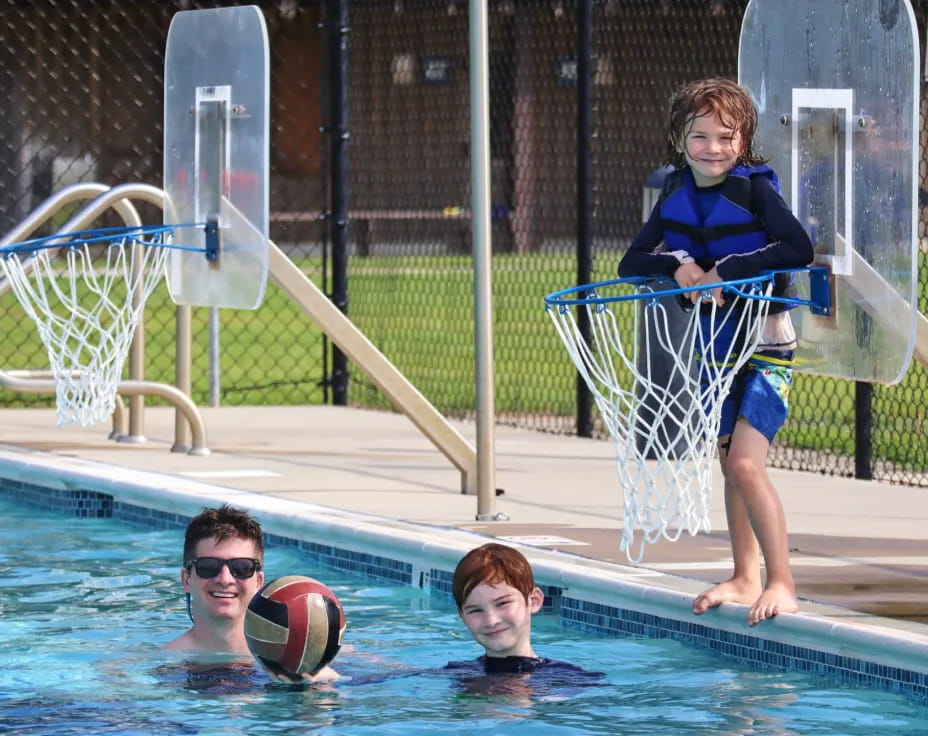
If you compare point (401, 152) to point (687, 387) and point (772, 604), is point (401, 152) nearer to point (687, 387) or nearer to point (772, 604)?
point (687, 387)

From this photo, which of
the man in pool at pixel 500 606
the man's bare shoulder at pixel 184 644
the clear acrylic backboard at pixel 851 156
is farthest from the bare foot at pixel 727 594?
the man's bare shoulder at pixel 184 644

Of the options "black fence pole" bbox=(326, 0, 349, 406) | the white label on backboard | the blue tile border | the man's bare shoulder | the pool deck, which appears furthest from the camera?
"black fence pole" bbox=(326, 0, 349, 406)

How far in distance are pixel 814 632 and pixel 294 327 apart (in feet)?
46.7

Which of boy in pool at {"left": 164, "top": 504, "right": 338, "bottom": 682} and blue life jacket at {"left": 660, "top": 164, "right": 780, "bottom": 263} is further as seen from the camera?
blue life jacket at {"left": 660, "top": 164, "right": 780, "bottom": 263}

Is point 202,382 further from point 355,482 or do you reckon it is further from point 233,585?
point 233,585

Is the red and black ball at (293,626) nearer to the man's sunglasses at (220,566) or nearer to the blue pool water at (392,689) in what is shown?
the blue pool water at (392,689)

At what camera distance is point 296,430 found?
35.9 feet

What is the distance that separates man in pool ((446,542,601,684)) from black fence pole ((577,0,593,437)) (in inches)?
190

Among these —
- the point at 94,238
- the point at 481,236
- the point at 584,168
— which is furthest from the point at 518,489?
the point at 584,168

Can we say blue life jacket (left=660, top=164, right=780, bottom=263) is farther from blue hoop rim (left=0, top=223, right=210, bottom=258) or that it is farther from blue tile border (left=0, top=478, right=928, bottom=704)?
blue hoop rim (left=0, top=223, right=210, bottom=258)

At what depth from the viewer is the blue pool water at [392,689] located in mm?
5223

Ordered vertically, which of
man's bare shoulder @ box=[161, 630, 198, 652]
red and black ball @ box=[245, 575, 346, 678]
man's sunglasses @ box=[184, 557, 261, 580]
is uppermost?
man's sunglasses @ box=[184, 557, 261, 580]

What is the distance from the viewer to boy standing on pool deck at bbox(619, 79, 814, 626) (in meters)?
5.72

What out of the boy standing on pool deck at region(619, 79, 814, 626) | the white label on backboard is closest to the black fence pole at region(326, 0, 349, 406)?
the white label on backboard
